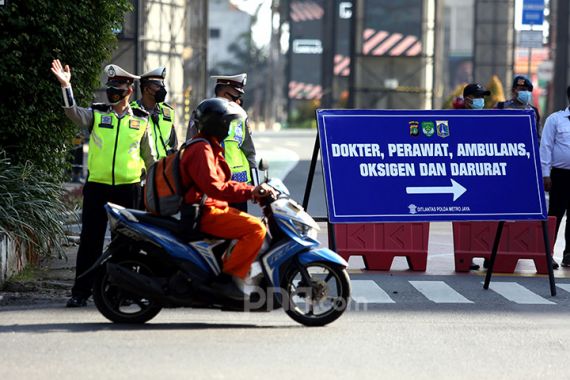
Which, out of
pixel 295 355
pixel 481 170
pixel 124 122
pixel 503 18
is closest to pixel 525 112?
pixel 481 170

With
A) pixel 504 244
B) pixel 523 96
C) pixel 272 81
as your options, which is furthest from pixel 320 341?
pixel 272 81

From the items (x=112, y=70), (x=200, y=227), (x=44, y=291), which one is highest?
(x=112, y=70)

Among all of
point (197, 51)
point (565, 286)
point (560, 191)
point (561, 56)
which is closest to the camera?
point (565, 286)

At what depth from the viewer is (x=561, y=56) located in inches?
2120

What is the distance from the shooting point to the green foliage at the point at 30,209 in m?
12.8

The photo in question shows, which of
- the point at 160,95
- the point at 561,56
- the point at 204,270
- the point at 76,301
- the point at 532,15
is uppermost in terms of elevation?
the point at 532,15

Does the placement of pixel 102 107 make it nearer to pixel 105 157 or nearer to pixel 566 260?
pixel 105 157

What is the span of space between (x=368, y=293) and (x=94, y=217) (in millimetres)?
2624

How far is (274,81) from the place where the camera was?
102188mm

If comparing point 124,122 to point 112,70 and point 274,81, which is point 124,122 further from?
point 274,81

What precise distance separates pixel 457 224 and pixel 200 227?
526 centimetres

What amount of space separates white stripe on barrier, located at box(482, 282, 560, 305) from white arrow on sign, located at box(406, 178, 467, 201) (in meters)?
0.93

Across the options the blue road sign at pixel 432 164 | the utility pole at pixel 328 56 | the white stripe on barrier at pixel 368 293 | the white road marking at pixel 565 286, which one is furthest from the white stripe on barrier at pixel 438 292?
the utility pole at pixel 328 56

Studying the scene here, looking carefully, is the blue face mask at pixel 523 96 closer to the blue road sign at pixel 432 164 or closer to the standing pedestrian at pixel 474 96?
the standing pedestrian at pixel 474 96
